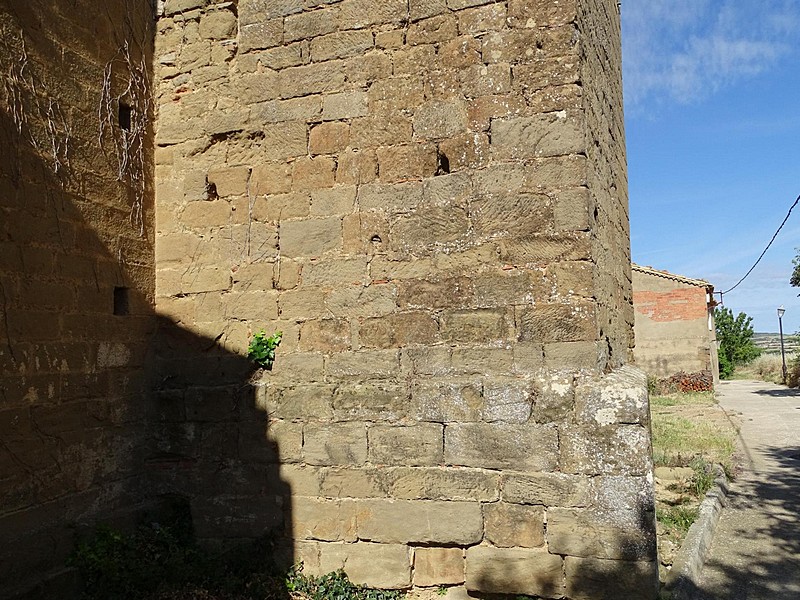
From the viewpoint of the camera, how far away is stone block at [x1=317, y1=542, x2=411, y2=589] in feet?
13.8

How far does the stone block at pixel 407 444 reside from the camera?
4.14 m

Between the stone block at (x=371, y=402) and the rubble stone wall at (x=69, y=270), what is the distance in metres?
1.54

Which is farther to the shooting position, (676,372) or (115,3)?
(676,372)

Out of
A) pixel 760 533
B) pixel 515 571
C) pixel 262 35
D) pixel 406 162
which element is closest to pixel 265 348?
pixel 406 162

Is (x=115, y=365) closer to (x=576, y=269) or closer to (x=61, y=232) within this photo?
(x=61, y=232)

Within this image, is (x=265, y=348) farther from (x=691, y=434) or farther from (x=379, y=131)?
(x=691, y=434)

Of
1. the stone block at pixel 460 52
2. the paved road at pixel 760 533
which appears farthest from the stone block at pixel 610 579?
the stone block at pixel 460 52

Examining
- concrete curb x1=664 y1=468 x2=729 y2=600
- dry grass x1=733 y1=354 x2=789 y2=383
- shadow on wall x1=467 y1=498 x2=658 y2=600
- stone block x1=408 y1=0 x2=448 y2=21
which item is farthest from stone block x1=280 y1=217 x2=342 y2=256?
dry grass x1=733 y1=354 x2=789 y2=383

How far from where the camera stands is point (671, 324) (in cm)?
2105

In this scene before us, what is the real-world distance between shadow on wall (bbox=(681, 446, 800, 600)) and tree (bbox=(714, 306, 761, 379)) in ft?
112

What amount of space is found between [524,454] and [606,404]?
570 millimetres

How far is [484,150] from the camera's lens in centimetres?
421

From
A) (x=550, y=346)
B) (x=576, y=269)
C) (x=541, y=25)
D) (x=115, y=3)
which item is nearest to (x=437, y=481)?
(x=550, y=346)

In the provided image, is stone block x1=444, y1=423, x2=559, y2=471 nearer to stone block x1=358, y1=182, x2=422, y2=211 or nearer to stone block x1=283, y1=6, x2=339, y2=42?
stone block x1=358, y1=182, x2=422, y2=211
